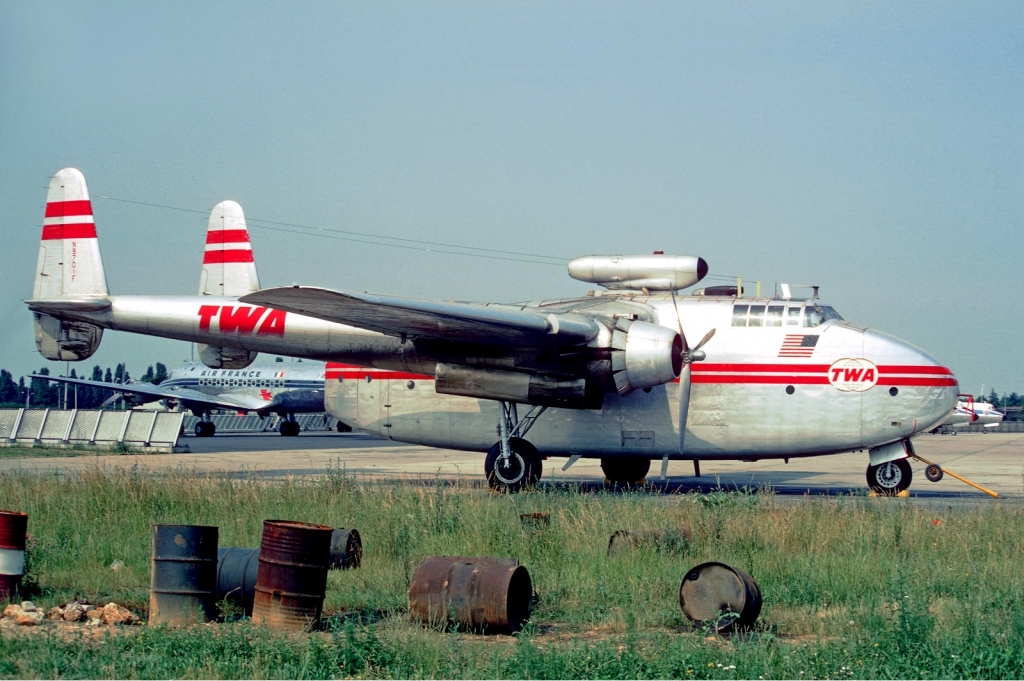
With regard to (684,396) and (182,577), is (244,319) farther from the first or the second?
(182,577)

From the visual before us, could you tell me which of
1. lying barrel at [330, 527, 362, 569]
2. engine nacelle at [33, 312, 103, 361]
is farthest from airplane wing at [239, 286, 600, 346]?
engine nacelle at [33, 312, 103, 361]

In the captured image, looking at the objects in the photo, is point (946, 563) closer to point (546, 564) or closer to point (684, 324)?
point (546, 564)

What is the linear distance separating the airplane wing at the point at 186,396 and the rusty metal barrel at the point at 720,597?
49.4 meters

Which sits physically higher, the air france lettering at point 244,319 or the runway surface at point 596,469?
the air france lettering at point 244,319

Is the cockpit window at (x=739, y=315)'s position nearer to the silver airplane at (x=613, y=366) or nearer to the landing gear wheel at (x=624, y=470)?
the silver airplane at (x=613, y=366)

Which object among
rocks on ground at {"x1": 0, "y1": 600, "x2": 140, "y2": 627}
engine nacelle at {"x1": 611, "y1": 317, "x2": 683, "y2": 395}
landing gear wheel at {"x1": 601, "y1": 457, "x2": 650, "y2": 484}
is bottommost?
rocks on ground at {"x1": 0, "y1": 600, "x2": 140, "y2": 627}

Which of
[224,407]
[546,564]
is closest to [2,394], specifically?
[224,407]

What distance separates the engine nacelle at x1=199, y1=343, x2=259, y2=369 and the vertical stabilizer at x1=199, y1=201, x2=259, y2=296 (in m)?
1.39

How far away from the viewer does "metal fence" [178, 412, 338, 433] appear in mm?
64188

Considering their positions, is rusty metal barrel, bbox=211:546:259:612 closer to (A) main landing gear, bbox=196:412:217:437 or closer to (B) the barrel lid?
(B) the barrel lid

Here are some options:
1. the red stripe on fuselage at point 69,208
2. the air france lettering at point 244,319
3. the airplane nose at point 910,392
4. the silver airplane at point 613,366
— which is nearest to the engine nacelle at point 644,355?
the silver airplane at point 613,366

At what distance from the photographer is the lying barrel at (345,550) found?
35.2ft

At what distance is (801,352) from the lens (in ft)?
59.5

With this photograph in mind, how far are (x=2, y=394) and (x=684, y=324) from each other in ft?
515
